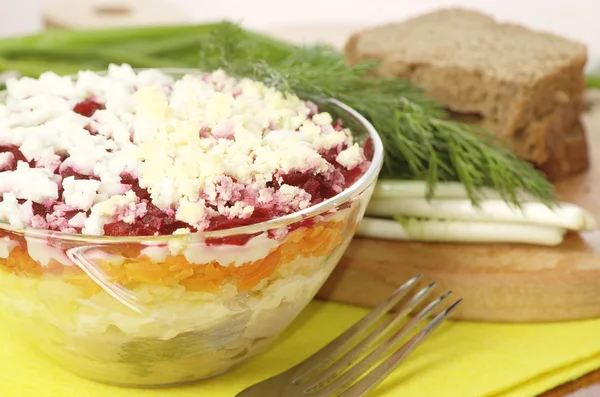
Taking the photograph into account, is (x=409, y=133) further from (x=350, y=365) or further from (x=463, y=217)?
(x=350, y=365)

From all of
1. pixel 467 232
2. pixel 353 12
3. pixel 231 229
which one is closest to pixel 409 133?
pixel 467 232

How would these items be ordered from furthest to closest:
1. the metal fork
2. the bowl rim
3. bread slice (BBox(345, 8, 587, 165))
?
bread slice (BBox(345, 8, 587, 165)), the metal fork, the bowl rim

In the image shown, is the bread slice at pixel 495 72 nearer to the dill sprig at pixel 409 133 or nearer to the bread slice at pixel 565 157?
the bread slice at pixel 565 157

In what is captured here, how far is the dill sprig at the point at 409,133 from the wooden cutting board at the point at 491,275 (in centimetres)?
11

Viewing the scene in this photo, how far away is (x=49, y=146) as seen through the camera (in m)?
1.08

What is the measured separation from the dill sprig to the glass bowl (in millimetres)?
337

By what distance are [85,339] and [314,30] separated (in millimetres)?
2123

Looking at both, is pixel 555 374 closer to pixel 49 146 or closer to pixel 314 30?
pixel 49 146

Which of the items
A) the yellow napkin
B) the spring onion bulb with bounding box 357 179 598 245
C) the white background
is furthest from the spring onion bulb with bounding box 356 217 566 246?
the white background

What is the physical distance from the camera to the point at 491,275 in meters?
1.39

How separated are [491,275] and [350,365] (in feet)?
1.20

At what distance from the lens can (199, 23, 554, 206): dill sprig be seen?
1.43 metres

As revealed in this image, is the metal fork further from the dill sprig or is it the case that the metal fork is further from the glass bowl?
the dill sprig

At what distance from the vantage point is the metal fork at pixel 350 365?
3.52 feet
